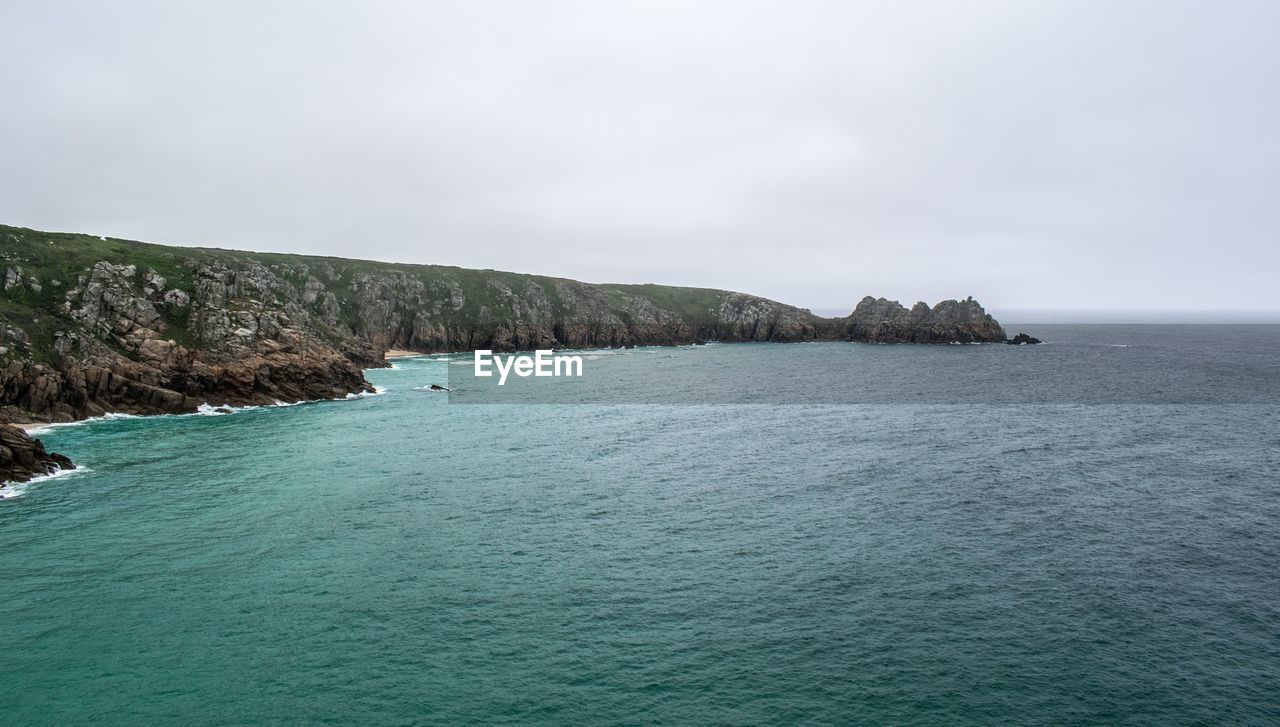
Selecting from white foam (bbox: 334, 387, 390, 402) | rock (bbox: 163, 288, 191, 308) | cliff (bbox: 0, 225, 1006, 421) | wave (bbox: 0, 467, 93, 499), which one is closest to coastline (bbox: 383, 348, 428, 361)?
cliff (bbox: 0, 225, 1006, 421)

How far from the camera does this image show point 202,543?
135 feet

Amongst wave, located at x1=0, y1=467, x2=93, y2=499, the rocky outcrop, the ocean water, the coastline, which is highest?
the coastline

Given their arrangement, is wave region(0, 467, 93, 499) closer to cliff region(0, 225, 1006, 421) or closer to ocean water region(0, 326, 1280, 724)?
ocean water region(0, 326, 1280, 724)

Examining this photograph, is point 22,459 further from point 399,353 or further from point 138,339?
point 399,353

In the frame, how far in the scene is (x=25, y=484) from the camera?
53156 mm

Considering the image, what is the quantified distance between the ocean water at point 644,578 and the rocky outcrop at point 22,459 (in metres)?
2.48

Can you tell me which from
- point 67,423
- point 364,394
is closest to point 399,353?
point 364,394

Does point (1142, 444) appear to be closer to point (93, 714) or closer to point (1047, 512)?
point (1047, 512)

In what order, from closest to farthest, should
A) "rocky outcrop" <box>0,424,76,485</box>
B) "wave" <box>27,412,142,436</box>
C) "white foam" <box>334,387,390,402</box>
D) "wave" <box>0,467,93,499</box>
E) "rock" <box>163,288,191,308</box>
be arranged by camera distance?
"wave" <box>0,467,93,499</box> < "rocky outcrop" <box>0,424,76,485</box> < "wave" <box>27,412,142,436</box> < "rock" <box>163,288,191,308</box> < "white foam" <box>334,387,390,402</box>

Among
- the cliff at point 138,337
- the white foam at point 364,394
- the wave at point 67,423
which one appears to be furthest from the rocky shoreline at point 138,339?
the white foam at point 364,394

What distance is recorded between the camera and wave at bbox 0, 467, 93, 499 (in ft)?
166

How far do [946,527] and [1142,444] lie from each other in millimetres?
40937

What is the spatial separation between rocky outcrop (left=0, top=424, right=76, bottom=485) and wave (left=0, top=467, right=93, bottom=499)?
0.46 meters

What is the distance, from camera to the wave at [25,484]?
1988 inches
